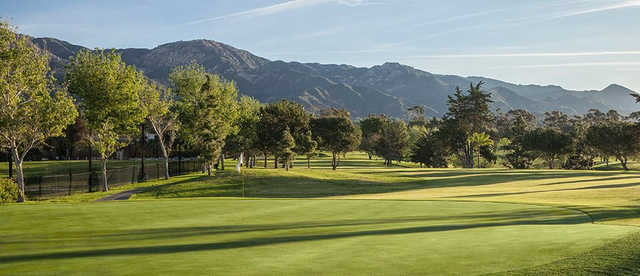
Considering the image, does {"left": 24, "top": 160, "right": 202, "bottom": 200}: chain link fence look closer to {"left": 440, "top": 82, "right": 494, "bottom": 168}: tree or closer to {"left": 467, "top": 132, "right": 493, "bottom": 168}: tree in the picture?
{"left": 440, "top": 82, "right": 494, "bottom": 168}: tree

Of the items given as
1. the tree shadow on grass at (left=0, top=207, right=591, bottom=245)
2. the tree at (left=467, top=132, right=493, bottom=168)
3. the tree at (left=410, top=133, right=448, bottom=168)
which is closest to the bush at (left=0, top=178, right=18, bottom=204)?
the tree shadow on grass at (left=0, top=207, right=591, bottom=245)

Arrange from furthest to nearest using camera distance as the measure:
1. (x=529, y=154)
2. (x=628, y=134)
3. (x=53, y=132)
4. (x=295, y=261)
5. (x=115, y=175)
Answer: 1. (x=529, y=154)
2. (x=628, y=134)
3. (x=115, y=175)
4. (x=53, y=132)
5. (x=295, y=261)

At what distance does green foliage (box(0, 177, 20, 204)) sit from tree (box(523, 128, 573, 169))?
88.6m

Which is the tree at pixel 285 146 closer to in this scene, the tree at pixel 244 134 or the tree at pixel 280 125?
the tree at pixel 280 125

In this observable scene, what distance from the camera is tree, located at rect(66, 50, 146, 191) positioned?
44562mm

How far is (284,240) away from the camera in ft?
39.8

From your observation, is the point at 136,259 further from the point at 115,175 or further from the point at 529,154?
the point at 529,154

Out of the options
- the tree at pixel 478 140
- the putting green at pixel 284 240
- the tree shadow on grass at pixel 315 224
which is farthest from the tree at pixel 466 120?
the putting green at pixel 284 240

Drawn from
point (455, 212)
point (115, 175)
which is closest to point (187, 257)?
point (455, 212)

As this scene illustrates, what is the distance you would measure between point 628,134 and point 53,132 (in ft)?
300

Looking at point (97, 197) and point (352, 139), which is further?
point (352, 139)

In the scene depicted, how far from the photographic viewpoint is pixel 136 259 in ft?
31.9

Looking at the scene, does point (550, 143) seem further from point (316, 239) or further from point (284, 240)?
point (284, 240)

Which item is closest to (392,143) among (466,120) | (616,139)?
(466,120)
